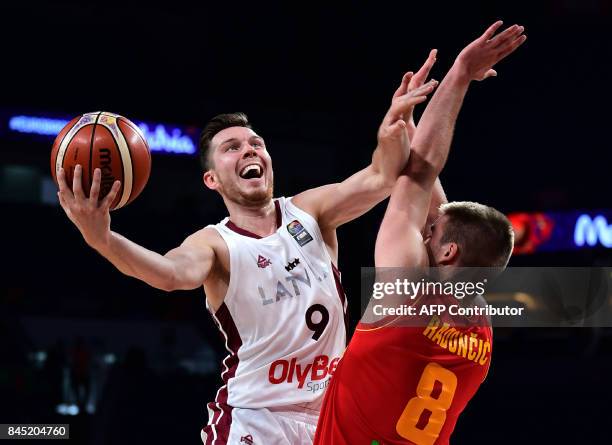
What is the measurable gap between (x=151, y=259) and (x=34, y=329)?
11085mm

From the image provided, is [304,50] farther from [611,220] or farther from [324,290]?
[324,290]

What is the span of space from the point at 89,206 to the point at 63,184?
0.50ft

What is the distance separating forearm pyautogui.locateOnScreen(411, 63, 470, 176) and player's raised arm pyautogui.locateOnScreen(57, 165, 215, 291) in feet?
3.63

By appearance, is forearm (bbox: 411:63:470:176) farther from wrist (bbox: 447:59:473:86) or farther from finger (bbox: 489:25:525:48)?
finger (bbox: 489:25:525:48)

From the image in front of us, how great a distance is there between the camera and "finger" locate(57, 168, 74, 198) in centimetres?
299

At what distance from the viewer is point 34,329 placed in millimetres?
13617

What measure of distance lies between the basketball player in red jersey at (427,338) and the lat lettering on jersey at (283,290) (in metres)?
0.88

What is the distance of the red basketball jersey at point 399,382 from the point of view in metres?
2.89

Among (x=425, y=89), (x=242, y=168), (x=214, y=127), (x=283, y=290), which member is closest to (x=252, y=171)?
(x=242, y=168)

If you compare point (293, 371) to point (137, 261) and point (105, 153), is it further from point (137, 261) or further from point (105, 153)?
point (105, 153)

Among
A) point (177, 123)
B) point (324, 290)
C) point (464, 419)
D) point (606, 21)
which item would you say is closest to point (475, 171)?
point (606, 21)

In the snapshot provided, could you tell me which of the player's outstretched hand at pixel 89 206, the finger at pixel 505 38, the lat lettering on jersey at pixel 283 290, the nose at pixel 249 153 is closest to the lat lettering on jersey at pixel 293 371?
the lat lettering on jersey at pixel 283 290

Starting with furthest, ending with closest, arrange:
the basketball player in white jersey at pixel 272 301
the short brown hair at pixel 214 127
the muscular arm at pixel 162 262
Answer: the short brown hair at pixel 214 127 < the basketball player in white jersey at pixel 272 301 < the muscular arm at pixel 162 262

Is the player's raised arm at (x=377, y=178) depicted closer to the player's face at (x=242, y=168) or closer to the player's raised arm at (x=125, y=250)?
the player's face at (x=242, y=168)
